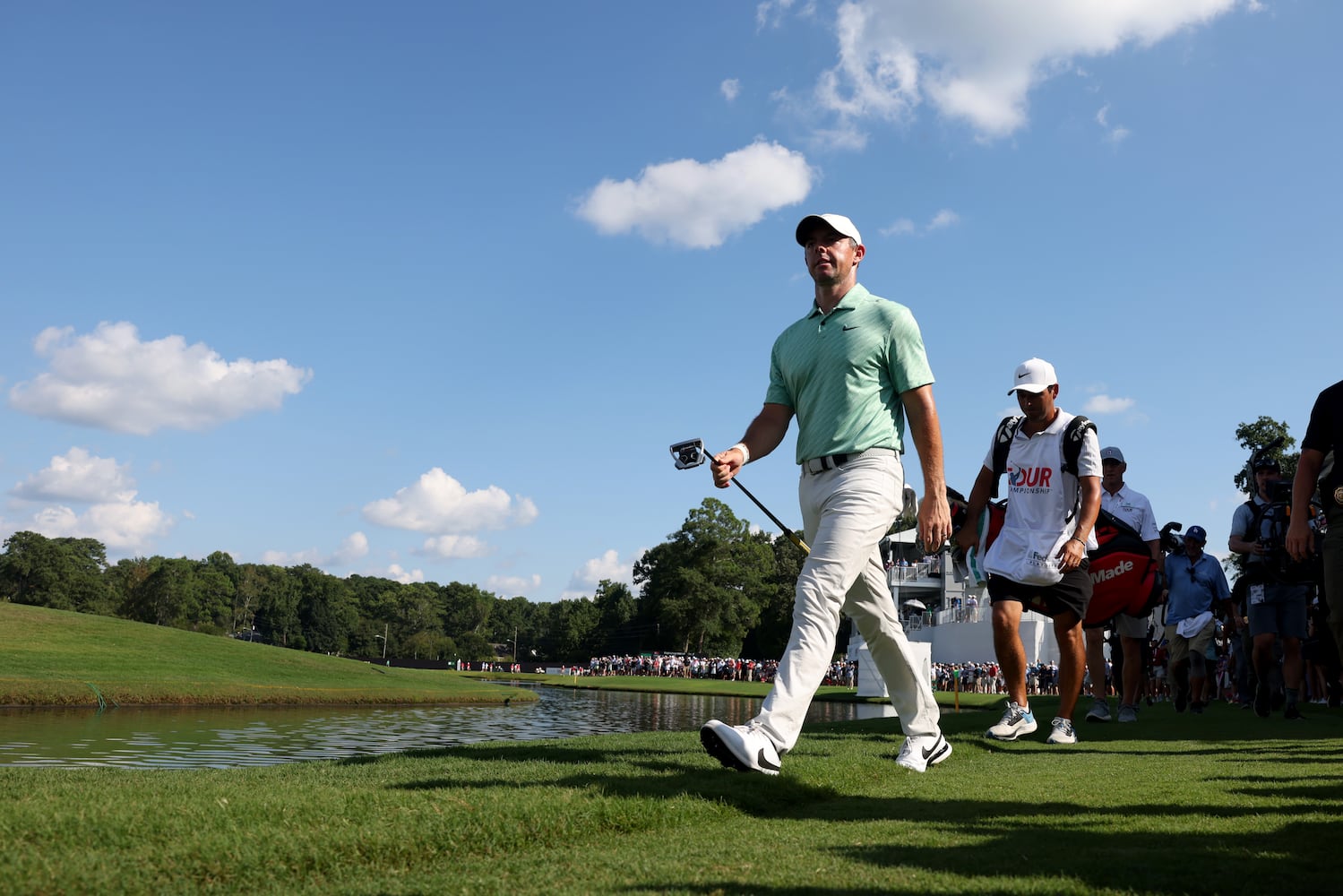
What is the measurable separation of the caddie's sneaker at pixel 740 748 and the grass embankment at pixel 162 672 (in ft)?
73.4

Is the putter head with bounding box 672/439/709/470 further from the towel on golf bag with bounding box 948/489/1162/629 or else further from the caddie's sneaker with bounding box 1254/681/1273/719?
the caddie's sneaker with bounding box 1254/681/1273/719

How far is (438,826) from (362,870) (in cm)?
36

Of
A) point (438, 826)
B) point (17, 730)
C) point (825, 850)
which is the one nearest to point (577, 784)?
point (438, 826)

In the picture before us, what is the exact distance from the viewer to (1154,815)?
3.68 m

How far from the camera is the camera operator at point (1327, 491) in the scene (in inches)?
205

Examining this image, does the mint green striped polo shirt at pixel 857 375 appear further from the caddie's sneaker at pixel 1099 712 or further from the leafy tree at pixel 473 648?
the leafy tree at pixel 473 648

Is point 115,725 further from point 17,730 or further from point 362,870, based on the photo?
point 362,870

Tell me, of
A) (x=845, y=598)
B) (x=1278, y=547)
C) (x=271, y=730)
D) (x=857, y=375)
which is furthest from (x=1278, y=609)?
(x=271, y=730)

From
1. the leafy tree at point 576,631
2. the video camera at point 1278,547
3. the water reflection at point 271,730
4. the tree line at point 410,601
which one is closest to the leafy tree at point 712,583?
the tree line at point 410,601

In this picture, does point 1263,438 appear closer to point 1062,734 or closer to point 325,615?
point 1062,734

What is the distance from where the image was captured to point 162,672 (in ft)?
97.8

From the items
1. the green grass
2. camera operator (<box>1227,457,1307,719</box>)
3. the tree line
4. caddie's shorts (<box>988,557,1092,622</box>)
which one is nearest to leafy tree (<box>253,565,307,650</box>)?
the tree line

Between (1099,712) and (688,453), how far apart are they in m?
6.13

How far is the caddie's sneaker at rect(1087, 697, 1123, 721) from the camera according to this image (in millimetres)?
9477
